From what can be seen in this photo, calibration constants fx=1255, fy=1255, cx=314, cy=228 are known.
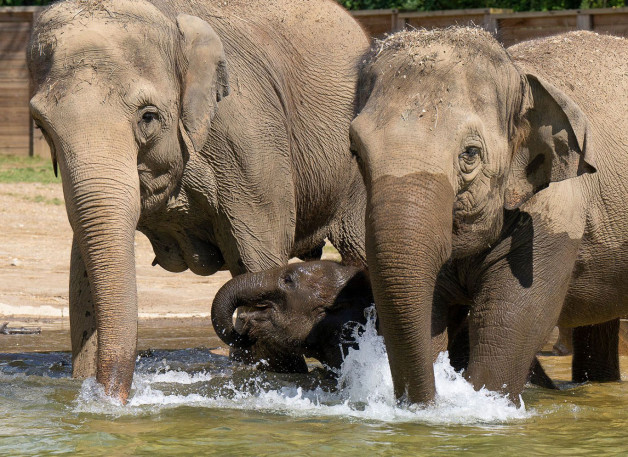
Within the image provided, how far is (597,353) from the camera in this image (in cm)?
676

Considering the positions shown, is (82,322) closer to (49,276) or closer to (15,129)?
(49,276)

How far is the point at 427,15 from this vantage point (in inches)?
608

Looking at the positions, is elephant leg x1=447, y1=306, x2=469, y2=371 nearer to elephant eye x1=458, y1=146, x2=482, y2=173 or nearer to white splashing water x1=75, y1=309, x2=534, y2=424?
white splashing water x1=75, y1=309, x2=534, y2=424

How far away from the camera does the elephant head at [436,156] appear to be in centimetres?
436

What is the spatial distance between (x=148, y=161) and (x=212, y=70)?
544 millimetres

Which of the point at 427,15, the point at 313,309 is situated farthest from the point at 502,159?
the point at 427,15

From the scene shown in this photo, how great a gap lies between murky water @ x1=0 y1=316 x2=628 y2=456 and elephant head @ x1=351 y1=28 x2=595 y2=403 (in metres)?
0.32

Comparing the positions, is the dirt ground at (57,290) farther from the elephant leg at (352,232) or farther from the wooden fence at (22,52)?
the wooden fence at (22,52)

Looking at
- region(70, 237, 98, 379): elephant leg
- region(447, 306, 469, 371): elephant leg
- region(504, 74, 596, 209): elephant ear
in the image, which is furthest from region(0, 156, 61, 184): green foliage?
region(504, 74, 596, 209): elephant ear

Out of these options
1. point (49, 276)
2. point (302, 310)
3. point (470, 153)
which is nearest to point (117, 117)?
point (302, 310)

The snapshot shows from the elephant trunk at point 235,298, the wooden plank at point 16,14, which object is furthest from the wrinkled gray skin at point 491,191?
the wooden plank at point 16,14

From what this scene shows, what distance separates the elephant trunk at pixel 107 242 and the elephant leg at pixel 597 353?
273cm

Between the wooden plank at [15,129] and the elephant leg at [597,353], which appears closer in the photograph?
the elephant leg at [597,353]

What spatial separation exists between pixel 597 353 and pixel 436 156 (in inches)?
107
